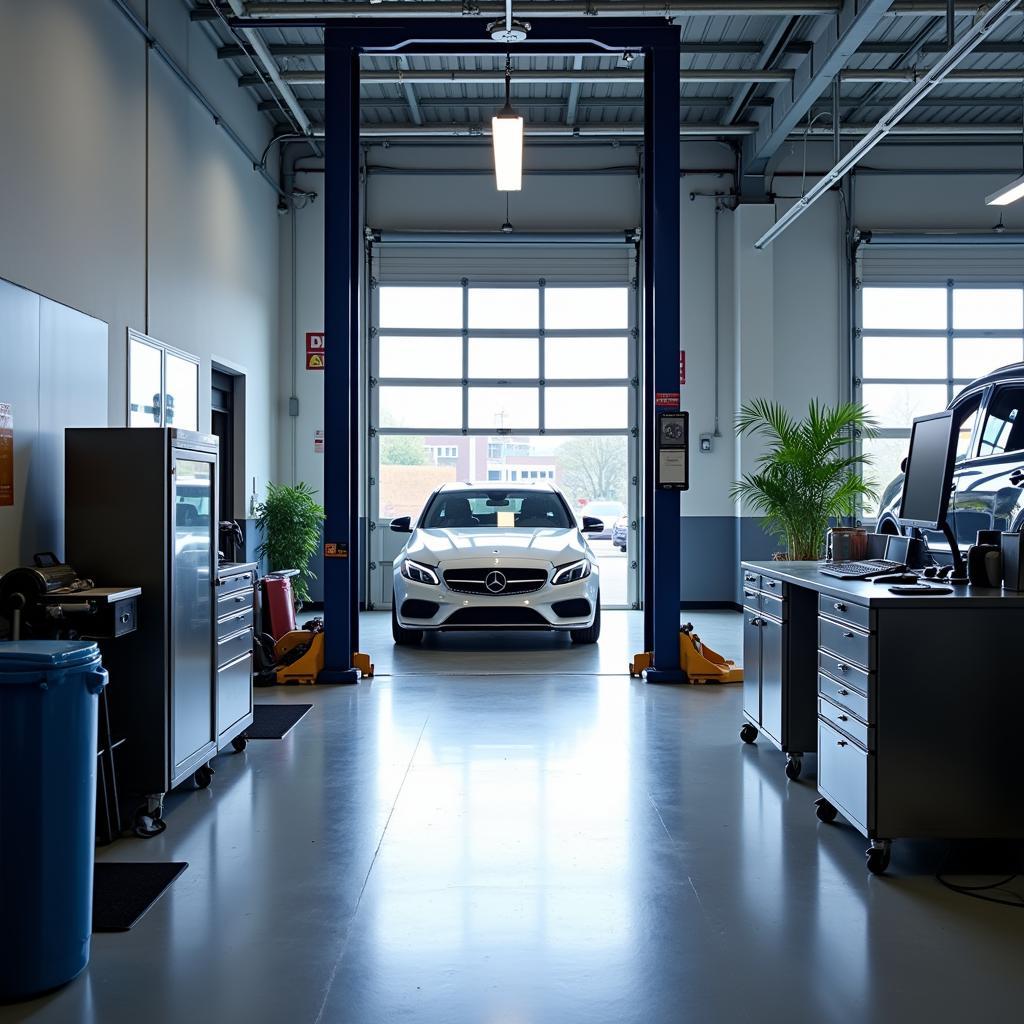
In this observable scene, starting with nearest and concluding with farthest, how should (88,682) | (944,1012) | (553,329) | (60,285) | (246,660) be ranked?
(944,1012) < (88,682) < (246,660) < (60,285) < (553,329)

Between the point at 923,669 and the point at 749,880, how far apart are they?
894mm

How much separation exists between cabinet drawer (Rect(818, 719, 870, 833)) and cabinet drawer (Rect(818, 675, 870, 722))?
0.11 m

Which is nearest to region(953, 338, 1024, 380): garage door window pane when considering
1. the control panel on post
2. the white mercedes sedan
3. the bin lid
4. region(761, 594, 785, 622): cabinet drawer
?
the white mercedes sedan

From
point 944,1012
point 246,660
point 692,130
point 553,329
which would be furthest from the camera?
point 553,329

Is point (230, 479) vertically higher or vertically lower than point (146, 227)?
lower

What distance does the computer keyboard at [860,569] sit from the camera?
407 cm

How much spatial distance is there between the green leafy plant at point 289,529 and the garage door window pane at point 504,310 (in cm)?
300

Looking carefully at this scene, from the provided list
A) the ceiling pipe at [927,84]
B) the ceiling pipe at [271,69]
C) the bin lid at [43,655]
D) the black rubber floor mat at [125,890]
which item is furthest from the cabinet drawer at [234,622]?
the ceiling pipe at [927,84]

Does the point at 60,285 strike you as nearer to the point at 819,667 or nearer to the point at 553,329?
the point at 819,667

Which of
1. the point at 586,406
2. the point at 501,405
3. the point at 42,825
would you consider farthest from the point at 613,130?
the point at 42,825

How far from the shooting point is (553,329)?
38.0 ft

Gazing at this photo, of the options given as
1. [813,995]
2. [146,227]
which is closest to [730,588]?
[146,227]

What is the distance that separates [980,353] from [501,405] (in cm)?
554

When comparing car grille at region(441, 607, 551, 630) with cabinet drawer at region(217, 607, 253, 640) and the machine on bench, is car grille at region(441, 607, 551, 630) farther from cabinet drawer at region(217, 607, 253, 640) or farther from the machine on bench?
the machine on bench
